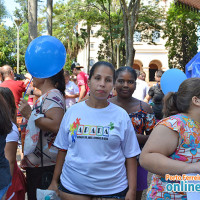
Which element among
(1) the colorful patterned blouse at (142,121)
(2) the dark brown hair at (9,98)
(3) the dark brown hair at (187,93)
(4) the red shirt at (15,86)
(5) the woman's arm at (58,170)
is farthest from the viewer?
(4) the red shirt at (15,86)

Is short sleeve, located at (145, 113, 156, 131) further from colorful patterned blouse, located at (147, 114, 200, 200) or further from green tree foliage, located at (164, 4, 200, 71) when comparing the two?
green tree foliage, located at (164, 4, 200, 71)

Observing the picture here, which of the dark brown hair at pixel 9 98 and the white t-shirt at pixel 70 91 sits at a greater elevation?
the dark brown hair at pixel 9 98

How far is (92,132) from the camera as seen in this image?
2.24 m

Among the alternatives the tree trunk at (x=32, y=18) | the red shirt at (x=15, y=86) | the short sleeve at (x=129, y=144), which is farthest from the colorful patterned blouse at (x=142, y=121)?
the tree trunk at (x=32, y=18)

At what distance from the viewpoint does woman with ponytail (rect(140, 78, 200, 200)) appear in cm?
191

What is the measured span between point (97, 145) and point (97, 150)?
4cm

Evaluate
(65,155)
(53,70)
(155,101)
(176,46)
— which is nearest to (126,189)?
(65,155)

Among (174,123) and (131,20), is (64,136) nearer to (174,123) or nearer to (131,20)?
(174,123)

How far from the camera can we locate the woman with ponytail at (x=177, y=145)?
1908 millimetres

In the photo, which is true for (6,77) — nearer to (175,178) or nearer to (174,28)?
(175,178)

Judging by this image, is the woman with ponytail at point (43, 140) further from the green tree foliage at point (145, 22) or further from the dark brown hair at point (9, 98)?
the green tree foliage at point (145, 22)

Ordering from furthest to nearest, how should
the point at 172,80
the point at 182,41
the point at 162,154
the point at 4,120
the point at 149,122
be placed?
the point at 182,41 < the point at 172,80 < the point at 149,122 < the point at 4,120 < the point at 162,154

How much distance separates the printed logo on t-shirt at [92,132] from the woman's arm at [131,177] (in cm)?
32

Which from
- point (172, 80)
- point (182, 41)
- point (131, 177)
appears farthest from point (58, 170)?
point (182, 41)
